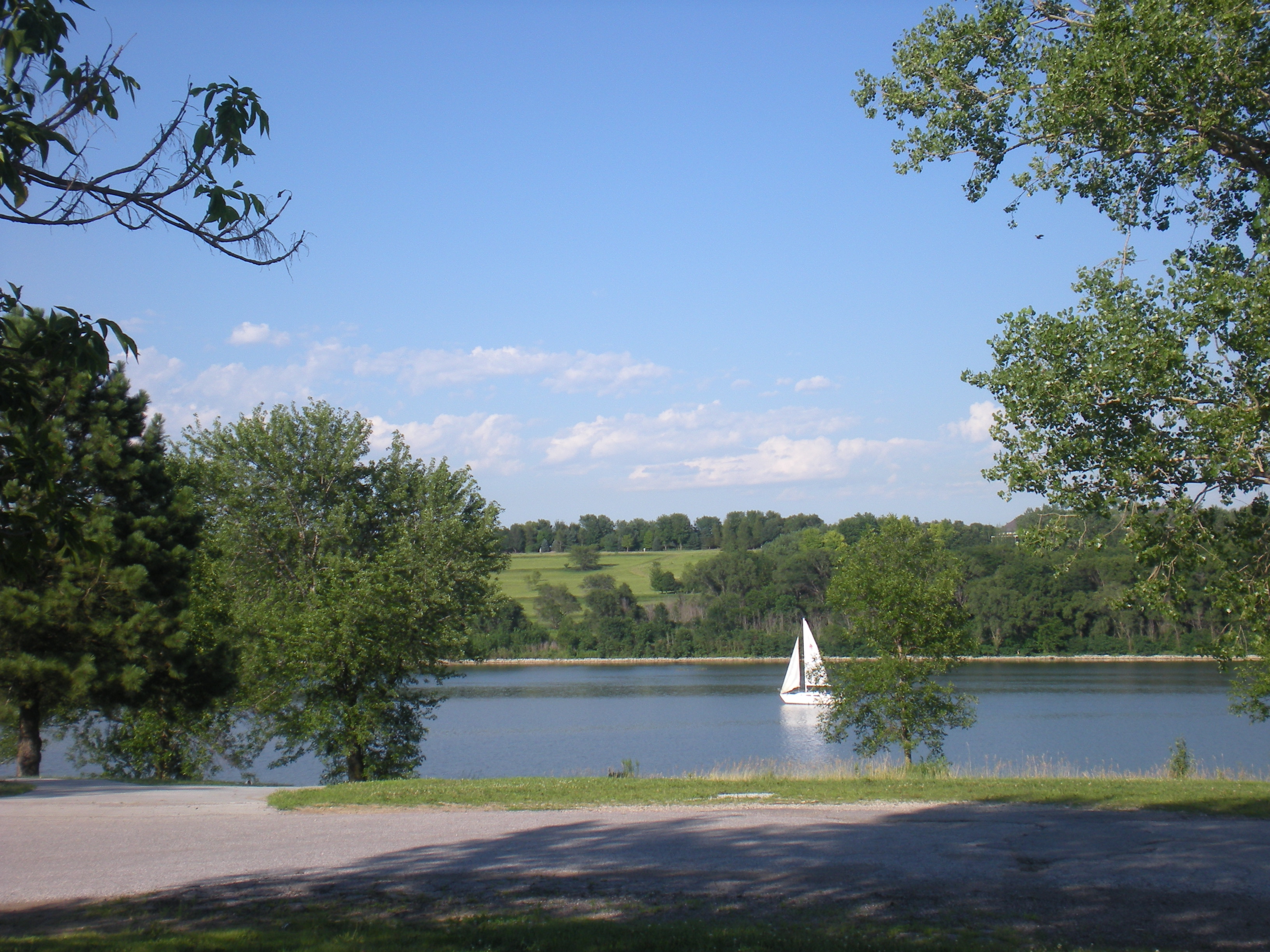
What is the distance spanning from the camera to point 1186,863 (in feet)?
27.0

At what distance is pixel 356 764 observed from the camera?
24344 mm

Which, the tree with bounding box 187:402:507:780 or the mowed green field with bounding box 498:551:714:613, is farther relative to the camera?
the mowed green field with bounding box 498:551:714:613

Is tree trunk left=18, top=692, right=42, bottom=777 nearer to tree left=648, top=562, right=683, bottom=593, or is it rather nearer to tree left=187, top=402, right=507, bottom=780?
tree left=187, top=402, right=507, bottom=780

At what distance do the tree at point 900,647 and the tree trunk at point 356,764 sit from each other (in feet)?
40.9

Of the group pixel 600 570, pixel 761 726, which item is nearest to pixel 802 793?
pixel 761 726

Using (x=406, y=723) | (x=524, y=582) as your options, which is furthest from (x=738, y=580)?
(x=406, y=723)

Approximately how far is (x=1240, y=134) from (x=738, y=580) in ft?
342

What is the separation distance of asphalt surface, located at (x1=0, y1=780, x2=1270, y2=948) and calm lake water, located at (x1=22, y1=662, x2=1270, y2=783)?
427 inches

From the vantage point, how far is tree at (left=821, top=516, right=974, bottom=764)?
80.6 feet

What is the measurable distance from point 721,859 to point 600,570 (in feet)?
389

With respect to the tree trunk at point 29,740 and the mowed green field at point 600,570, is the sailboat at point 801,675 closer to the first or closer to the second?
the tree trunk at point 29,740

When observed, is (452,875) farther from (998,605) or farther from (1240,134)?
(998,605)

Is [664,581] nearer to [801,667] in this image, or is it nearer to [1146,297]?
[801,667]

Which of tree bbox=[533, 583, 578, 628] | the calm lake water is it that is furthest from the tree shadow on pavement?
tree bbox=[533, 583, 578, 628]
